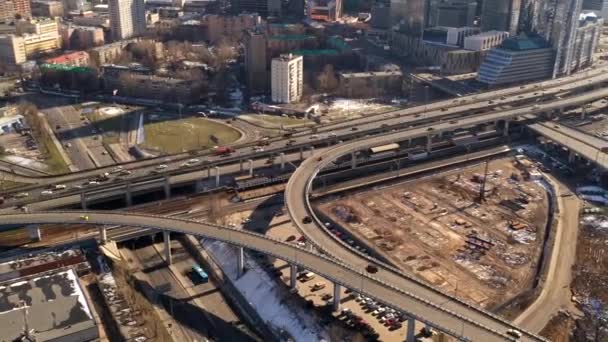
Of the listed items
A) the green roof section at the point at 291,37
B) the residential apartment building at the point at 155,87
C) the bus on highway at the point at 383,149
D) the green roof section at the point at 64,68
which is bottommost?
the bus on highway at the point at 383,149

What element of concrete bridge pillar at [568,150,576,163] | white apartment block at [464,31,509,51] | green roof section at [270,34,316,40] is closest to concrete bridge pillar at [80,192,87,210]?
concrete bridge pillar at [568,150,576,163]

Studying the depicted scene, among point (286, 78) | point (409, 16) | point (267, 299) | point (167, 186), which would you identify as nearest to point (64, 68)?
point (286, 78)

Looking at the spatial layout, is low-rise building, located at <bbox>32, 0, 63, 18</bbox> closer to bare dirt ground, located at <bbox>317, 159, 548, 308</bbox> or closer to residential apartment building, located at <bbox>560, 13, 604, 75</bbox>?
residential apartment building, located at <bbox>560, 13, 604, 75</bbox>

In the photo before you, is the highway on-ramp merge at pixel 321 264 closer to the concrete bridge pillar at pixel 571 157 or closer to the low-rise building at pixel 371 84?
the concrete bridge pillar at pixel 571 157

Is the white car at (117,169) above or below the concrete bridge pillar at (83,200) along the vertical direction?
above

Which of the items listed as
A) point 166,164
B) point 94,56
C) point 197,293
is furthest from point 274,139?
point 94,56

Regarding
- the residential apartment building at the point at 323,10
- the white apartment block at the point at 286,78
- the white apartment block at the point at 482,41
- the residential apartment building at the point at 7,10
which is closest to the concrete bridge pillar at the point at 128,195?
the white apartment block at the point at 286,78

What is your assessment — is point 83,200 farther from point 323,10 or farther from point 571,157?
point 323,10
